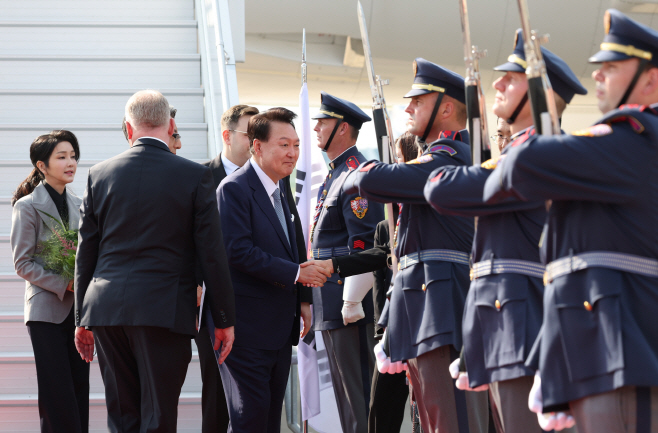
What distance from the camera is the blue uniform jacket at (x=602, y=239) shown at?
1535 mm

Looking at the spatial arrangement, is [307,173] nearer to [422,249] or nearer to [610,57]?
[422,249]

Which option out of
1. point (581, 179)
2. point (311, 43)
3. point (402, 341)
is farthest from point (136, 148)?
point (311, 43)

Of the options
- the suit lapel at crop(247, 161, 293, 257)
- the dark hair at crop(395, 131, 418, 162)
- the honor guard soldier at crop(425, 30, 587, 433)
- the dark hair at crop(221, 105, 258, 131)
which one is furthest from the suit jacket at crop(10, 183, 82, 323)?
the honor guard soldier at crop(425, 30, 587, 433)

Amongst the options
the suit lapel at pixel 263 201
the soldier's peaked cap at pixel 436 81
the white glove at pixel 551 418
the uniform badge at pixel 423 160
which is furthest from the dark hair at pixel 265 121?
the white glove at pixel 551 418

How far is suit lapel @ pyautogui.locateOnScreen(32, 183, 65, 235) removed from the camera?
12.4 feet

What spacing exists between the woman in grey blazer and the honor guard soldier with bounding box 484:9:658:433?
8.73 ft

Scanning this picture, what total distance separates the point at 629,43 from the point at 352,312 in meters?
2.13

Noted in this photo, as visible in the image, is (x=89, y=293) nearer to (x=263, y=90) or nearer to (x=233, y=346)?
(x=233, y=346)

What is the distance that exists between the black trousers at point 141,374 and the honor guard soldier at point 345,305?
0.99 m

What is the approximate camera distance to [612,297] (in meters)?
1.56

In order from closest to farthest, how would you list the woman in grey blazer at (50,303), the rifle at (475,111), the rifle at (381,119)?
1. the rifle at (475,111)
2. the rifle at (381,119)
3. the woman in grey blazer at (50,303)

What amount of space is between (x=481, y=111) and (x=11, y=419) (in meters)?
3.39

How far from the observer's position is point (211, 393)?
3658 millimetres

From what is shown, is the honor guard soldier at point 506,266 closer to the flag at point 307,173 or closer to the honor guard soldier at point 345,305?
the honor guard soldier at point 345,305
